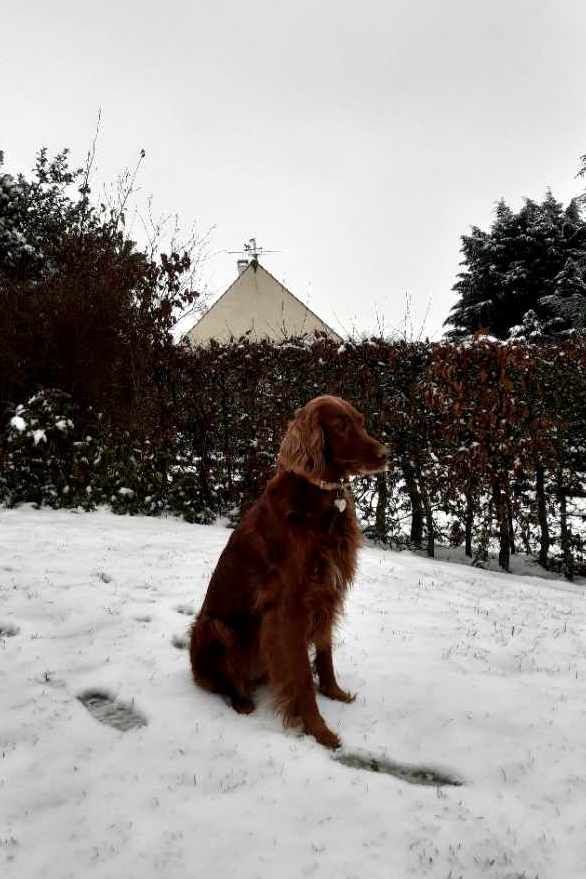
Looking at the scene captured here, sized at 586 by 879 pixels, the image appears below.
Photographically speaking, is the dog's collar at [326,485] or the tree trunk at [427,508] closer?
the dog's collar at [326,485]

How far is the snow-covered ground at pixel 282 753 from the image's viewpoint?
1.53 metres

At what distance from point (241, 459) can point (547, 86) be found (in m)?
13.8

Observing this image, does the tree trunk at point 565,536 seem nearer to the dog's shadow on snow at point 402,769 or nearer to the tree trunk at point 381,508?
the tree trunk at point 381,508

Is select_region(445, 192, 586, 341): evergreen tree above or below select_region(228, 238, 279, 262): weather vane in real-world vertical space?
above

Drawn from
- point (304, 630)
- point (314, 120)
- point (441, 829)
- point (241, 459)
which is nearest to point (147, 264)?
point (241, 459)

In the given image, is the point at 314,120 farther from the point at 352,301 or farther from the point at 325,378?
the point at 325,378

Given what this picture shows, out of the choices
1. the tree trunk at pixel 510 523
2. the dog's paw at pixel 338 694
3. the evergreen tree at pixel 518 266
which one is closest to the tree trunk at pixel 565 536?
the tree trunk at pixel 510 523

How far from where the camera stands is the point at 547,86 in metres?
14.1

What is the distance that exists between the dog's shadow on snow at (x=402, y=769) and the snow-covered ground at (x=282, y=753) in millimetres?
29

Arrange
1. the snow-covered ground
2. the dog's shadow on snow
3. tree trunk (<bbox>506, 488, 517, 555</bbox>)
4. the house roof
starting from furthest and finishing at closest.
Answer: the house roof
tree trunk (<bbox>506, 488, 517, 555</bbox>)
the dog's shadow on snow
the snow-covered ground

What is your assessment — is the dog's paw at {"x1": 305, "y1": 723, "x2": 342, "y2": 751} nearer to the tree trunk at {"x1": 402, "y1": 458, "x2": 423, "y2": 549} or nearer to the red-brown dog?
the red-brown dog

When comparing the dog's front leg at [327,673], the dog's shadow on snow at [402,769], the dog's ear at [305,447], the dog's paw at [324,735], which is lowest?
the dog's shadow on snow at [402,769]

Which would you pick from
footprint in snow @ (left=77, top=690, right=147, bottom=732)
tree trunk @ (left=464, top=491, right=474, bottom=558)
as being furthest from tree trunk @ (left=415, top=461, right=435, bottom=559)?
footprint in snow @ (left=77, top=690, right=147, bottom=732)

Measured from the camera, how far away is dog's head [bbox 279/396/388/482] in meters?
2.40
